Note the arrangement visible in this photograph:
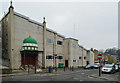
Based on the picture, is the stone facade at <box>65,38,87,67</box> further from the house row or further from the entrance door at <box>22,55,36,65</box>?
the entrance door at <box>22,55,36,65</box>

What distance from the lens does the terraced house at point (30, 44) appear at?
1078 inches

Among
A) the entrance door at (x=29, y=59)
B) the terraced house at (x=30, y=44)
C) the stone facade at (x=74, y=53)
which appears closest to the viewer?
the terraced house at (x=30, y=44)

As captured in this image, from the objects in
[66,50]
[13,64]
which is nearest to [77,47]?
[66,50]

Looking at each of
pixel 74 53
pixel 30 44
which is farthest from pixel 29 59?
pixel 74 53

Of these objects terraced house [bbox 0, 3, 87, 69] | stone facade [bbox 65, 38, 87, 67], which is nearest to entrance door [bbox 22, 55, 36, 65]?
terraced house [bbox 0, 3, 87, 69]

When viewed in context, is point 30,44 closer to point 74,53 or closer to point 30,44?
point 30,44

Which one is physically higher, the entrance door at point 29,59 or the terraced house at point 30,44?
the terraced house at point 30,44

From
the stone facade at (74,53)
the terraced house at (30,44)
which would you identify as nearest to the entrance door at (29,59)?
the terraced house at (30,44)

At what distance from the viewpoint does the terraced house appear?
89.8 ft

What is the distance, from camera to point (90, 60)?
5222 centimetres

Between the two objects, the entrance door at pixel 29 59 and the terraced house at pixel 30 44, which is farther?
the entrance door at pixel 29 59

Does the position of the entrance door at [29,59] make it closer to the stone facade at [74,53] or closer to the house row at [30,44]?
the house row at [30,44]

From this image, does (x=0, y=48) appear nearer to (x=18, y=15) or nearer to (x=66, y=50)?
(x=18, y=15)

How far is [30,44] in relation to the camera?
28.4m
